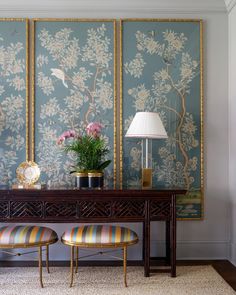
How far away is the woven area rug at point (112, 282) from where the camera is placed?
2408 mm

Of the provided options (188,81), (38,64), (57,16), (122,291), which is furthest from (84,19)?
(122,291)

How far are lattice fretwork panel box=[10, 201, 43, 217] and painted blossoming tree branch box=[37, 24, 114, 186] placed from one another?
0.56m

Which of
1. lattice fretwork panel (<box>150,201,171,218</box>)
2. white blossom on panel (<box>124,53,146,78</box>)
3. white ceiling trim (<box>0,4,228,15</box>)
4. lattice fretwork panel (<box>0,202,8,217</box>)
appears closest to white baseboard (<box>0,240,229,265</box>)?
lattice fretwork panel (<box>150,201,171,218</box>)

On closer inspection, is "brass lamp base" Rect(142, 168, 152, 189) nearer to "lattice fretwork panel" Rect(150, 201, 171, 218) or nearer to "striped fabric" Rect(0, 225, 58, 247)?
"lattice fretwork panel" Rect(150, 201, 171, 218)

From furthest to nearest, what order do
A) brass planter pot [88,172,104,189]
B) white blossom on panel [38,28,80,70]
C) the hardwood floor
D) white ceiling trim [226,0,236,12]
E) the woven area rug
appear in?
1. white blossom on panel [38,28,80,70]
2. white ceiling trim [226,0,236,12]
3. the hardwood floor
4. brass planter pot [88,172,104,189]
5. the woven area rug

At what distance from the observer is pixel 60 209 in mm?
2588

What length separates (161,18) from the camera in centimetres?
316

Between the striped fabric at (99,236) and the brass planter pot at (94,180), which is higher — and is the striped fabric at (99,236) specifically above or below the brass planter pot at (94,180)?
below

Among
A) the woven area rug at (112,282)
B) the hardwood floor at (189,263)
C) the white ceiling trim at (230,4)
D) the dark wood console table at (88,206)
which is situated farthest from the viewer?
the white ceiling trim at (230,4)

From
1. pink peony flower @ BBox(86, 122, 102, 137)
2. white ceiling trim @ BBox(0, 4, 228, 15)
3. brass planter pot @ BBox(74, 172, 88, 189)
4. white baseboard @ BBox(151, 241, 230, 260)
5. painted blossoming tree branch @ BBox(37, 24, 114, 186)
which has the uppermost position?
white ceiling trim @ BBox(0, 4, 228, 15)

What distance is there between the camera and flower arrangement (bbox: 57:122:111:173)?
2783 mm

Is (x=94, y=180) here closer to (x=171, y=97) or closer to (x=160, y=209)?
(x=160, y=209)

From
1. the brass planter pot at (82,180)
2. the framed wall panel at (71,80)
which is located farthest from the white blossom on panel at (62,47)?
the brass planter pot at (82,180)

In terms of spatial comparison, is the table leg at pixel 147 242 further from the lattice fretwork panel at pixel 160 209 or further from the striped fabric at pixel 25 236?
the striped fabric at pixel 25 236
